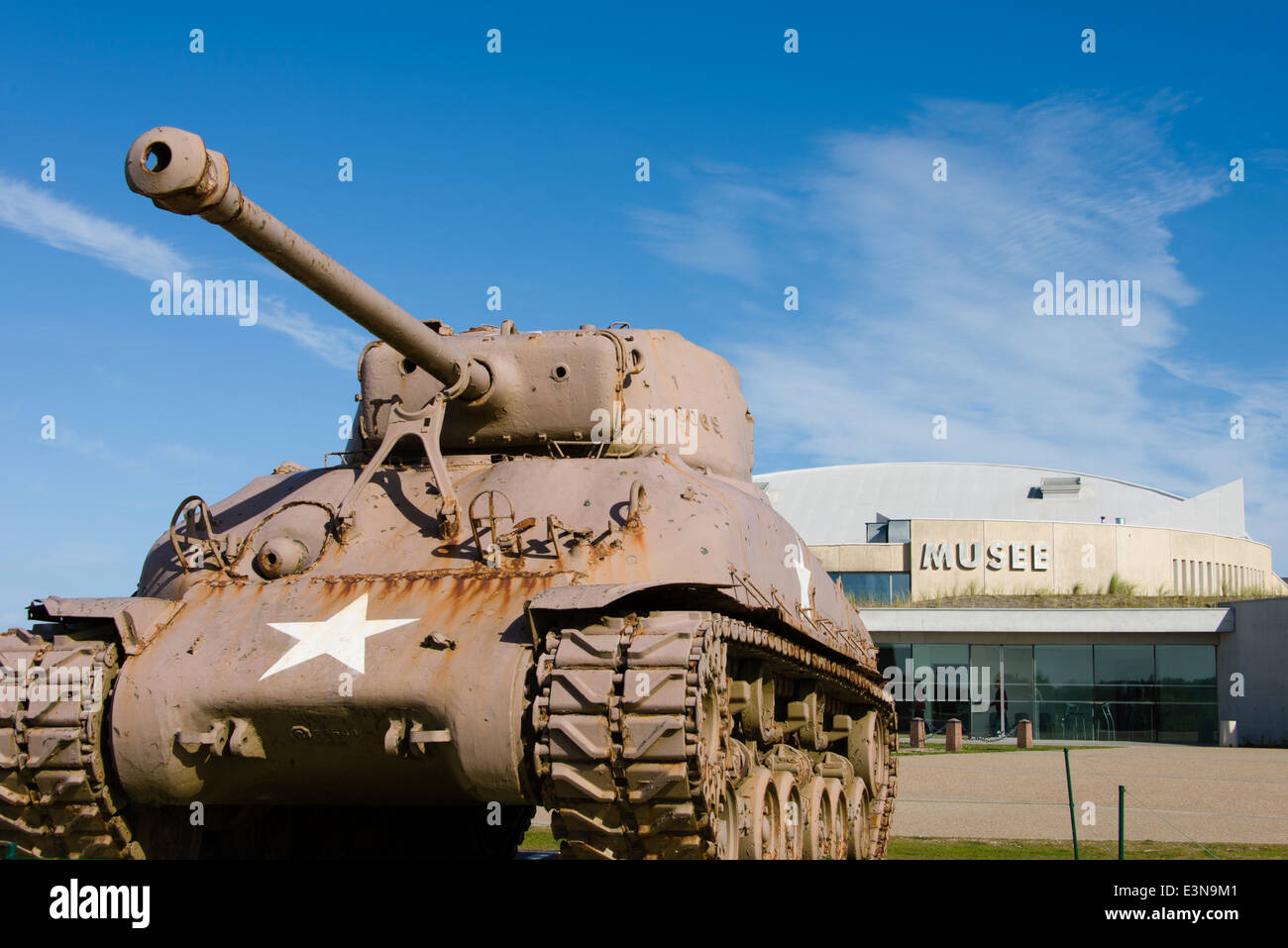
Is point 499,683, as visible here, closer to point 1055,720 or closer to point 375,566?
point 375,566

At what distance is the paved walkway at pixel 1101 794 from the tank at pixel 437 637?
22.9 ft

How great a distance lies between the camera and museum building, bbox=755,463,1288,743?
125 feet

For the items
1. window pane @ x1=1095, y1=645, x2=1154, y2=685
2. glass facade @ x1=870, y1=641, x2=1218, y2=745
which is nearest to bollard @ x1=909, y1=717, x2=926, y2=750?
glass facade @ x1=870, y1=641, x2=1218, y2=745

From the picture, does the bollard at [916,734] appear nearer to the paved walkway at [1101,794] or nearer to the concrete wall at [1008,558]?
the paved walkway at [1101,794]

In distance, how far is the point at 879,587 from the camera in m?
44.5

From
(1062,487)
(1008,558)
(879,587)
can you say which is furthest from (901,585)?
(1062,487)

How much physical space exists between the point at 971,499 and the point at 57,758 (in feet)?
172

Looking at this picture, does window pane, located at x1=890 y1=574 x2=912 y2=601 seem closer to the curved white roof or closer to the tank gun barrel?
the curved white roof

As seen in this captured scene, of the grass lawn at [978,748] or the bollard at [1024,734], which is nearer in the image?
the grass lawn at [978,748]

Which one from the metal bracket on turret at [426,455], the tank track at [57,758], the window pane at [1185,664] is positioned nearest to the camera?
the tank track at [57,758]

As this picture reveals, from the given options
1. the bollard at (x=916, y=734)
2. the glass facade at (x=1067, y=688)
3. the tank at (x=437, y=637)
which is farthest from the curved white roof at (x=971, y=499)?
the tank at (x=437, y=637)

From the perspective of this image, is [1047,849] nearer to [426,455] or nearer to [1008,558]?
[426,455]

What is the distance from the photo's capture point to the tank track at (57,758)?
7605mm

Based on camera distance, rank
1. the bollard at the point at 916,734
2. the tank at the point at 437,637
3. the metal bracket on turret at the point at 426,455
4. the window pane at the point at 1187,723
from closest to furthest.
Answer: the tank at the point at 437,637 → the metal bracket on turret at the point at 426,455 → the bollard at the point at 916,734 → the window pane at the point at 1187,723
